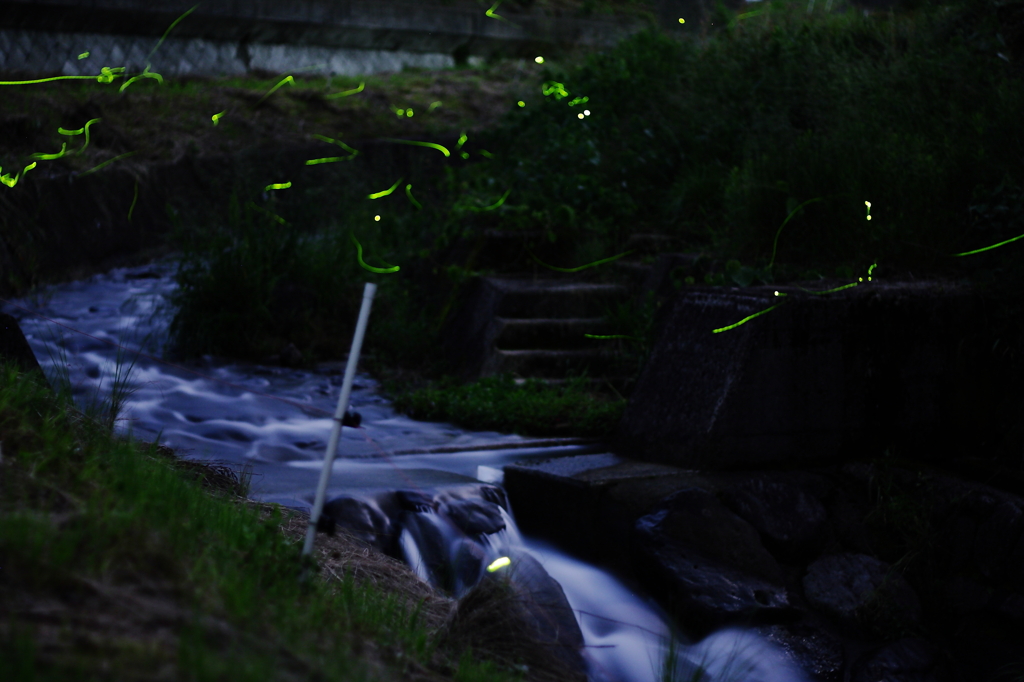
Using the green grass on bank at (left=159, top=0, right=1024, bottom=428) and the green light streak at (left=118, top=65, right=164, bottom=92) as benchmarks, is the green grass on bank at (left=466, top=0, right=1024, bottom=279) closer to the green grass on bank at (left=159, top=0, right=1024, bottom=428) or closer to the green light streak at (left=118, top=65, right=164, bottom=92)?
the green grass on bank at (left=159, top=0, right=1024, bottom=428)

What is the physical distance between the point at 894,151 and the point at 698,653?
309cm

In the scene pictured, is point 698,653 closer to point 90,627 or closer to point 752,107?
point 90,627

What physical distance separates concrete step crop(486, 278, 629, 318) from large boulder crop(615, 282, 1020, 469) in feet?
4.78

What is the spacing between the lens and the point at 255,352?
6.67 m

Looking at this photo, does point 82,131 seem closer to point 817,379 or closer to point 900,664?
point 817,379

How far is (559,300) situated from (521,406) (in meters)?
1.15

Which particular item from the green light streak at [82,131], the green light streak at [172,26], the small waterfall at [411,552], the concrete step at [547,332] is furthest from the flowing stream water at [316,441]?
the green light streak at [172,26]

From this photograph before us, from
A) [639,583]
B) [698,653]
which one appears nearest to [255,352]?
[639,583]

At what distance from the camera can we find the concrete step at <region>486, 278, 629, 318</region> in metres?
6.13

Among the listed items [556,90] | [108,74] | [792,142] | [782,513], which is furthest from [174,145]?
[782,513]

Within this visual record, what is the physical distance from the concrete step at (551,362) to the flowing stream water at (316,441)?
2.24ft

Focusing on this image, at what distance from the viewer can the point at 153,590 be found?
1755mm

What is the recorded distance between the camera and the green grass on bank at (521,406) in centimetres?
514

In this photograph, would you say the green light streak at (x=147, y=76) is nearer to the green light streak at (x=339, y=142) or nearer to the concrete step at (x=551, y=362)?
the green light streak at (x=339, y=142)
